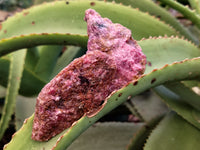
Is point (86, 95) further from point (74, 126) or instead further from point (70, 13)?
point (70, 13)

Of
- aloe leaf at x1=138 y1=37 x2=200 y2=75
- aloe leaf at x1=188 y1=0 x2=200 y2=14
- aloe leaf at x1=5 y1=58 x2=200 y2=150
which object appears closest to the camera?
aloe leaf at x1=5 y1=58 x2=200 y2=150

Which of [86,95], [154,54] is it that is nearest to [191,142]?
[154,54]

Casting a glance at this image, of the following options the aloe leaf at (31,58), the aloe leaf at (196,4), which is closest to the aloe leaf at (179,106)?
the aloe leaf at (196,4)

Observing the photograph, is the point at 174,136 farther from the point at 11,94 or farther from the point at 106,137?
the point at 11,94

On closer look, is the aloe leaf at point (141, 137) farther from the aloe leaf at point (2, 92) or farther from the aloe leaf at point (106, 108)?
the aloe leaf at point (2, 92)

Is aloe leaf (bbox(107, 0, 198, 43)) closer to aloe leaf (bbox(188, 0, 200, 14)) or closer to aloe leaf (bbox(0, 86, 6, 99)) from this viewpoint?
aloe leaf (bbox(188, 0, 200, 14))

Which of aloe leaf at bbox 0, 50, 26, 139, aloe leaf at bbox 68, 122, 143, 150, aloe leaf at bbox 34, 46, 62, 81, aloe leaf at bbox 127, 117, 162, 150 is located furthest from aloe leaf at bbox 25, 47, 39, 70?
aloe leaf at bbox 127, 117, 162, 150
